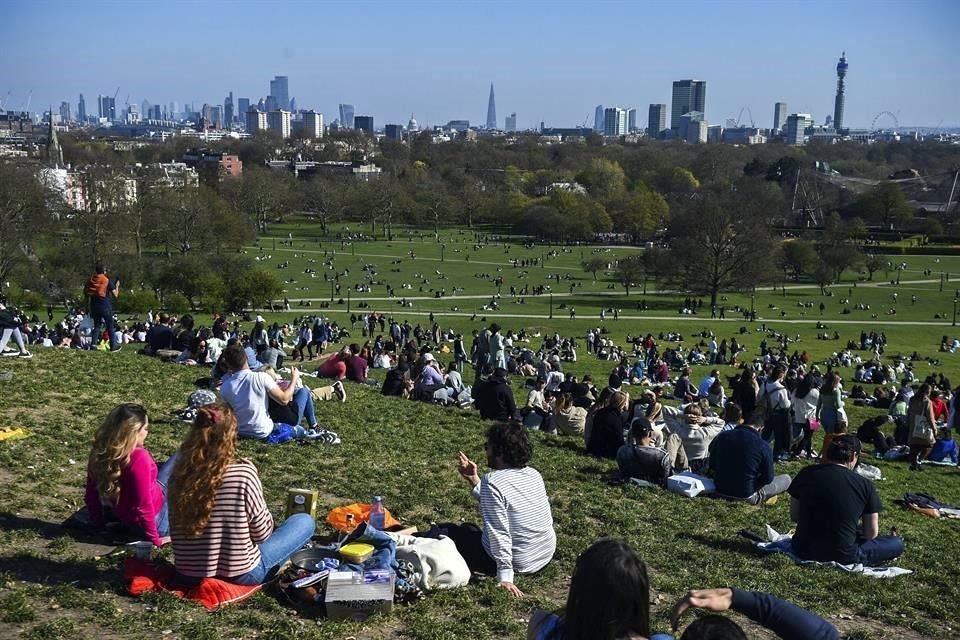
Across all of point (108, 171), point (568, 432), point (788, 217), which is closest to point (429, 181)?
point (788, 217)

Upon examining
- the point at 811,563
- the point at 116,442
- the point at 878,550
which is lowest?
the point at 811,563

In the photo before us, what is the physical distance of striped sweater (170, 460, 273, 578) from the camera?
4.43 m

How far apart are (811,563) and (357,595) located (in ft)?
10.4

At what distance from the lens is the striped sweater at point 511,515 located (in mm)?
4898

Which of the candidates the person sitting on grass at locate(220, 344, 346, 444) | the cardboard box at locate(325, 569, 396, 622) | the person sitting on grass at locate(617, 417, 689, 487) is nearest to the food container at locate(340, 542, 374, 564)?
the cardboard box at locate(325, 569, 396, 622)

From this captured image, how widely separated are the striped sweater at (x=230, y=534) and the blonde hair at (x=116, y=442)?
0.71 metres

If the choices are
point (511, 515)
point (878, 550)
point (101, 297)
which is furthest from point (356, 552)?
point (101, 297)

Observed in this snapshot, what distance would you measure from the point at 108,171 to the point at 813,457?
176 ft

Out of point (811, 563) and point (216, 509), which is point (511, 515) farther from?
point (811, 563)

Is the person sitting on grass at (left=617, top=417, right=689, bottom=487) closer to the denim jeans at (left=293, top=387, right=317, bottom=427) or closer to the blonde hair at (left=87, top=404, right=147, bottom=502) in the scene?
the denim jeans at (left=293, top=387, right=317, bottom=427)

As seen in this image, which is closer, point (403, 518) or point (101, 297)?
point (403, 518)

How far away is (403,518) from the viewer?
21.6 ft

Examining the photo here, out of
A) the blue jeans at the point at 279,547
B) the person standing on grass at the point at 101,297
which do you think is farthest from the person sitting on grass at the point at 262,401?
the person standing on grass at the point at 101,297

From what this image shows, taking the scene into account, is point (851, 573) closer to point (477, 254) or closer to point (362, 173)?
point (477, 254)
